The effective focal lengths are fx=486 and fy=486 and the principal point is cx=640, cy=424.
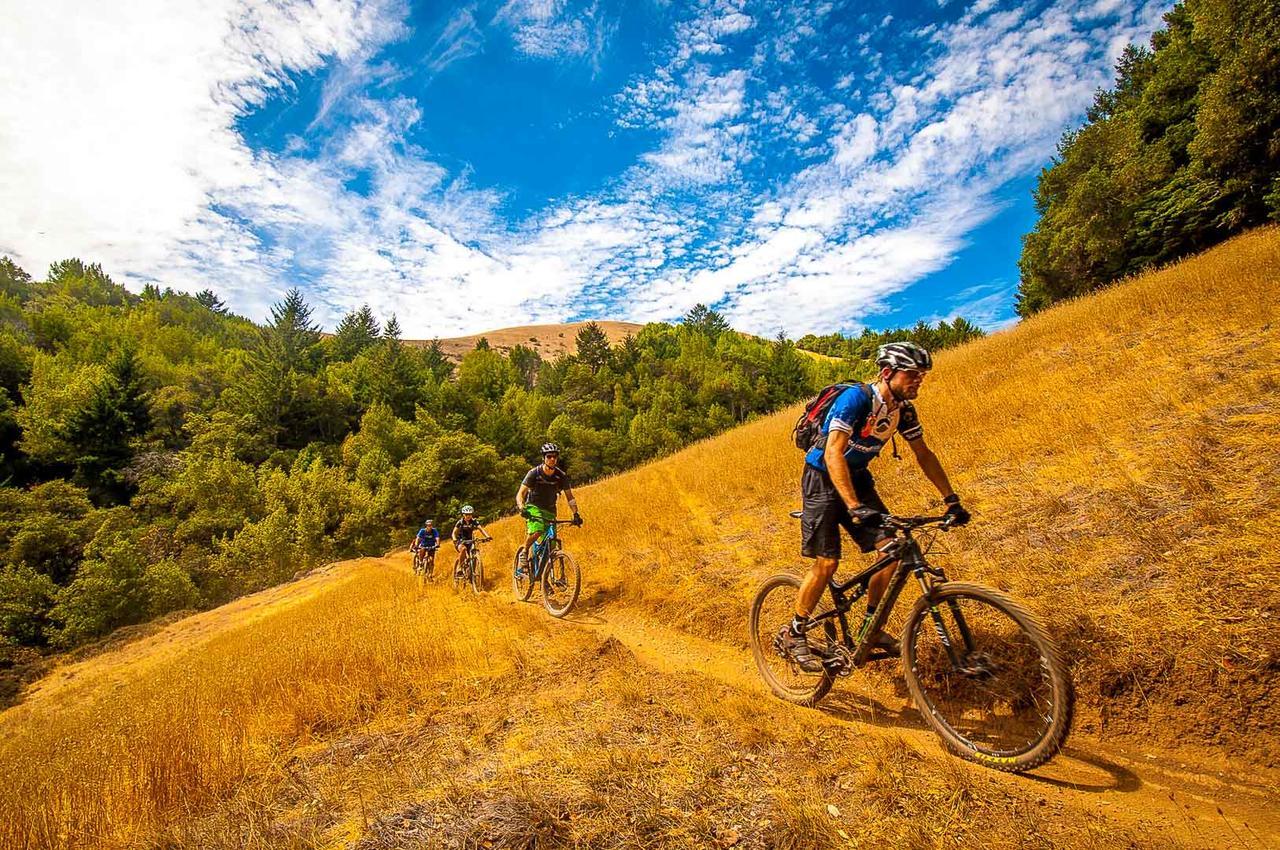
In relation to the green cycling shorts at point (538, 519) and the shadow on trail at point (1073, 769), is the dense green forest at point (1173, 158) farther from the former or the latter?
the green cycling shorts at point (538, 519)

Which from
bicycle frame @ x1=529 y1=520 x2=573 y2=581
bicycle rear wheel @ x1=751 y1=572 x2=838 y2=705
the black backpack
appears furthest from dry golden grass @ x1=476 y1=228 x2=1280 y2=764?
the black backpack

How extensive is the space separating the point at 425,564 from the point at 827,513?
1337 centimetres

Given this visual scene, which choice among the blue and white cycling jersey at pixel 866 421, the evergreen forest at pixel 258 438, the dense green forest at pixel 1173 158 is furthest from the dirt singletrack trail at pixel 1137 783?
the evergreen forest at pixel 258 438

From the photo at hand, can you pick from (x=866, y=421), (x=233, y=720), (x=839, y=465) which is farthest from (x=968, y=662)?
(x=233, y=720)

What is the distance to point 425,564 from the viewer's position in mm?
14180

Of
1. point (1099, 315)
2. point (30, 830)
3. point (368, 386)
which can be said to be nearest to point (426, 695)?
point (30, 830)

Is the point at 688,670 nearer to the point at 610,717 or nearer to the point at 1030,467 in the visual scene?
the point at 610,717

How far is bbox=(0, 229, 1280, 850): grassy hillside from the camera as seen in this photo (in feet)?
8.57

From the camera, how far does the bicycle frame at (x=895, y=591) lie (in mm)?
3293

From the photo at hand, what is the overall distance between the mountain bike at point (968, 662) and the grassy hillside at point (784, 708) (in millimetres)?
238

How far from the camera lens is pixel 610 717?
4004 mm

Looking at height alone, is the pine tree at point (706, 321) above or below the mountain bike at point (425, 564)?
above

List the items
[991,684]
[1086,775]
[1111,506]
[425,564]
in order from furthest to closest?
[425,564], [1111,506], [991,684], [1086,775]

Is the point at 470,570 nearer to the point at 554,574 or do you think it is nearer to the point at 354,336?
the point at 554,574
